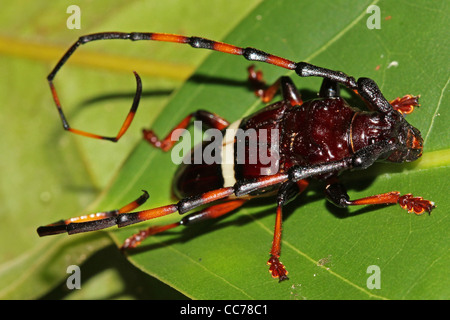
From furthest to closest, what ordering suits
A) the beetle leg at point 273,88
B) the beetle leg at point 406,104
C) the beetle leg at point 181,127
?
the beetle leg at point 181,127 → the beetle leg at point 273,88 → the beetle leg at point 406,104

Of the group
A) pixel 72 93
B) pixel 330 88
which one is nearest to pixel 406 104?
pixel 330 88

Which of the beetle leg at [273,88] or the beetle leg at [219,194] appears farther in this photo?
the beetle leg at [273,88]

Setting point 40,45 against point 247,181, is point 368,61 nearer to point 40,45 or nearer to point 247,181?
point 247,181

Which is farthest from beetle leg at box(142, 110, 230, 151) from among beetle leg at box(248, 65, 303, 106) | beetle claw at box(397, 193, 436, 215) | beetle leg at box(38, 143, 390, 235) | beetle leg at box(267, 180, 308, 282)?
beetle claw at box(397, 193, 436, 215)

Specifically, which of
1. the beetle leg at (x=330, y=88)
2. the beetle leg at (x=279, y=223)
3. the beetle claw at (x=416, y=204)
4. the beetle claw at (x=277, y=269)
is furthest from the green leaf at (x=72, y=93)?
the beetle claw at (x=416, y=204)

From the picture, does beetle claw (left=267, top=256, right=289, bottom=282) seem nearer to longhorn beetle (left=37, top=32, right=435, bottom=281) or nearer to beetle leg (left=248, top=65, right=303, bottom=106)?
longhorn beetle (left=37, top=32, right=435, bottom=281)

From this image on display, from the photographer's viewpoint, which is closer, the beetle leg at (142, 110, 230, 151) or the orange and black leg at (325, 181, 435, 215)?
the orange and black leg at (325, 181, 435, 215)

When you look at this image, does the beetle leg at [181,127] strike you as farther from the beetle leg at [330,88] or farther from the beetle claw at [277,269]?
the beetle claw at [277,269]
